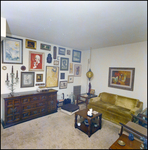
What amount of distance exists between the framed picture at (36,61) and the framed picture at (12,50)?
0.25 m

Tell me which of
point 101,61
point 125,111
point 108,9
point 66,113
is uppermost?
point 108,9

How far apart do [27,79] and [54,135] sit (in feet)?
5.17

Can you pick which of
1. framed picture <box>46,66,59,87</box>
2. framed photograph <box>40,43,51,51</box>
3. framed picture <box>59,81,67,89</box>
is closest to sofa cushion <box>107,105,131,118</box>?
framed picture <box>59,81,67,89</box>

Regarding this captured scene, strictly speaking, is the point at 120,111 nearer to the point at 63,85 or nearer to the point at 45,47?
the point at 63,85

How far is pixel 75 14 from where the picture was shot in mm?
1356

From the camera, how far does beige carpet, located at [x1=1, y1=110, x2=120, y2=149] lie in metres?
1.35

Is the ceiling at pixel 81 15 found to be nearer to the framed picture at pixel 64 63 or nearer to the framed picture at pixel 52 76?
the framed picture at pixel 52 76

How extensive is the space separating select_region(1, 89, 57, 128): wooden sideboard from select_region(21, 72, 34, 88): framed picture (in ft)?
1.00

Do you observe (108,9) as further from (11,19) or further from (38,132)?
(38,132)

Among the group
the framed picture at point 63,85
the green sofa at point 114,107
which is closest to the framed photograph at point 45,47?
the framed picture at point 63,85

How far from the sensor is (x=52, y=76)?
310cm

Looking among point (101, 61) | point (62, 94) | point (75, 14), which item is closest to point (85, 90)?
point (62, 94)

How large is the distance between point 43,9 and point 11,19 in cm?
69

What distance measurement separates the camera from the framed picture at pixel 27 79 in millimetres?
2510
